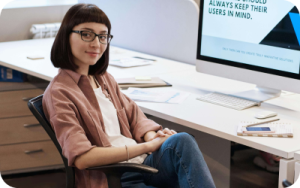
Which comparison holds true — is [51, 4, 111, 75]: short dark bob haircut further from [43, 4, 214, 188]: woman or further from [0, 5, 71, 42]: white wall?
[0, 5, 71, 42]: white wall

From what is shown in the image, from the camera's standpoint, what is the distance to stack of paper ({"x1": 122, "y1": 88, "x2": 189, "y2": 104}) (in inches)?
75.4

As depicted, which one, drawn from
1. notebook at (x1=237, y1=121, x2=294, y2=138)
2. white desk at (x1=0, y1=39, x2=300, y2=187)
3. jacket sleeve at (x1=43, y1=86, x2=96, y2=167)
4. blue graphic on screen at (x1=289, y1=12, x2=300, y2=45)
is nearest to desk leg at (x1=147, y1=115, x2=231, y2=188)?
white desk at (x1=0, y1=39, x2=300, y2=187)

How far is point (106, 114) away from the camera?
1633 millimetres

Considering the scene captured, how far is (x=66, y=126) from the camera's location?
1.39m

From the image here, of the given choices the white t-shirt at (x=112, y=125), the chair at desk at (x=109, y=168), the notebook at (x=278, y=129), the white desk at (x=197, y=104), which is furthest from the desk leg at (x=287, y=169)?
the white t-shirt at (x=112, y=125)

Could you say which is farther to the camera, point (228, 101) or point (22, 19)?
point (22, 19)

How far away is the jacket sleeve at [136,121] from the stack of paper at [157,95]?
16cm

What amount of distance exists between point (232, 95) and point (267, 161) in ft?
3.74

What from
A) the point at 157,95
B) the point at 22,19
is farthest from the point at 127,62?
the point at 22,19

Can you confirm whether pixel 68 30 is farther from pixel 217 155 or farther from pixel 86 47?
pixel 217 155

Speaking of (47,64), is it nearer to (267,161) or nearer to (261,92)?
(261,92)

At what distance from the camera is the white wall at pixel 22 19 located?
3.29 meters

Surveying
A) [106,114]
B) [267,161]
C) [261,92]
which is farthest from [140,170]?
[267,161]

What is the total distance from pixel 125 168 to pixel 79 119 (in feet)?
0.92
